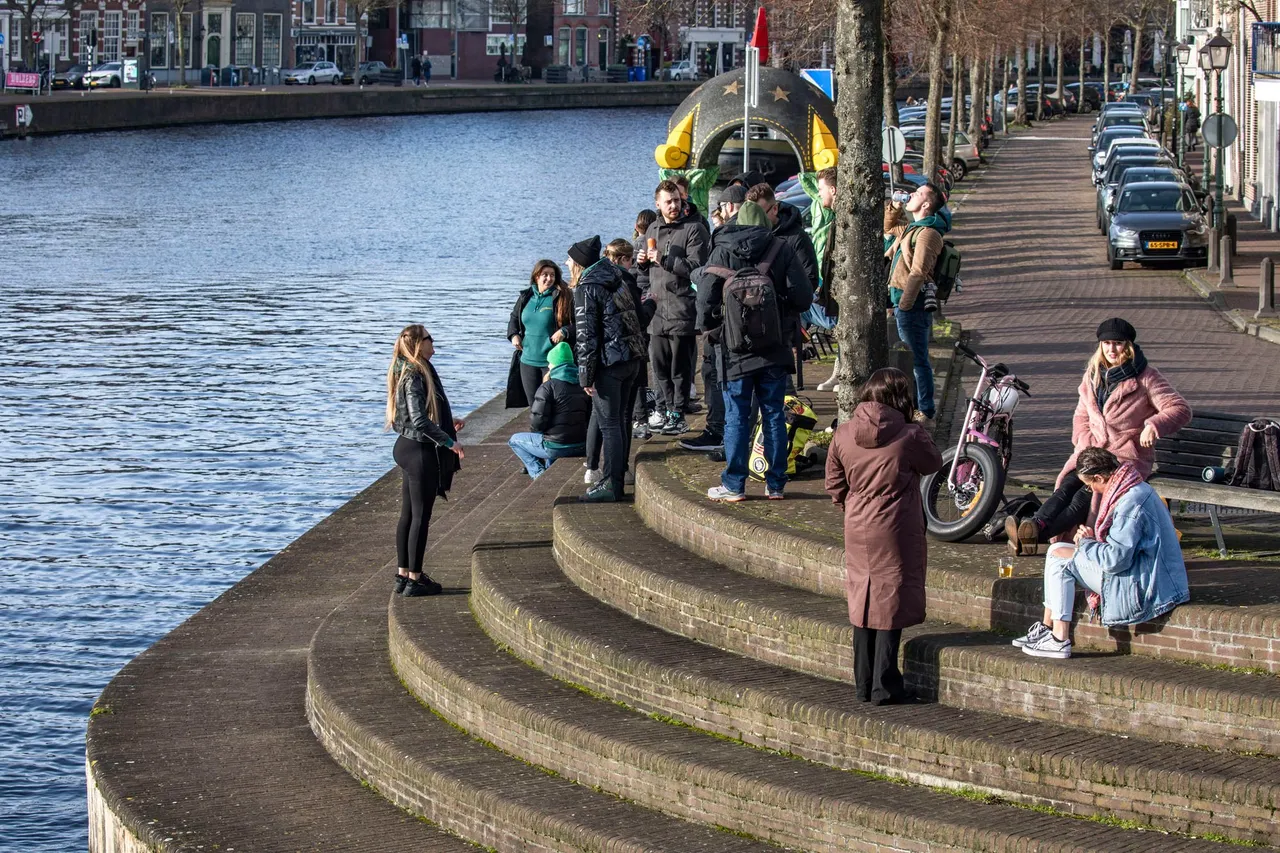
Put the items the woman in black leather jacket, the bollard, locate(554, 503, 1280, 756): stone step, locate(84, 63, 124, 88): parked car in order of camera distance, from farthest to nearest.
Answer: locate(84, 63, 124, 88): parked car < the bollard < the woman in black leather jacket < locate(554, 503, 1280, 756): stone step

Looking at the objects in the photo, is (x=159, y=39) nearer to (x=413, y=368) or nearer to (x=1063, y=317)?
(x=1063, y=317)

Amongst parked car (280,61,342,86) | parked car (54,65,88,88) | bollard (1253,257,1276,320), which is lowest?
bollard (1253,257,1276,320)

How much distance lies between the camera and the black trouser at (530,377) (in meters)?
14.2

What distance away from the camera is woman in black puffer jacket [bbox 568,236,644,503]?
11.7m

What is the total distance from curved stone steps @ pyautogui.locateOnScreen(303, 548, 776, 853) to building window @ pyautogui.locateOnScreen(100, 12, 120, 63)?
3845 inches

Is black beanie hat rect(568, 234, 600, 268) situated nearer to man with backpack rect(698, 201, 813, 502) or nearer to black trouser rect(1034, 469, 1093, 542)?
man with backpack rect(698, 201, 813, 502)

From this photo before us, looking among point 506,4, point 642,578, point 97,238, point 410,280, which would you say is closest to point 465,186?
point 97,238

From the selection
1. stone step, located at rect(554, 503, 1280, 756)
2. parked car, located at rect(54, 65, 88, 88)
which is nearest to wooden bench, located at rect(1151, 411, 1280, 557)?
stone step, located at rect(554, 503, 1280, 756)

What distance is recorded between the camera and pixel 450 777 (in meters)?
8.58

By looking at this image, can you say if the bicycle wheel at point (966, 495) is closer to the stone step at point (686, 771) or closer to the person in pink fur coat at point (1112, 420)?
the person in pink fur coat at point (1112, 420)

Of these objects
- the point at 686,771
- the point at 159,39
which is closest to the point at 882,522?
the point at 686,771

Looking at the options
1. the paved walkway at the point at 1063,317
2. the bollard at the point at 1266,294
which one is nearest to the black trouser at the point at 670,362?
the paved walkway at the point at 1063,317

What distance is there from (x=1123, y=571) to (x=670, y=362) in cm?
625

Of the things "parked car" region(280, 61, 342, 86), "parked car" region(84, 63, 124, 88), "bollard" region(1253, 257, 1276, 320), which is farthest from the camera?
"parked car" region(280, 61, 342, 86)
